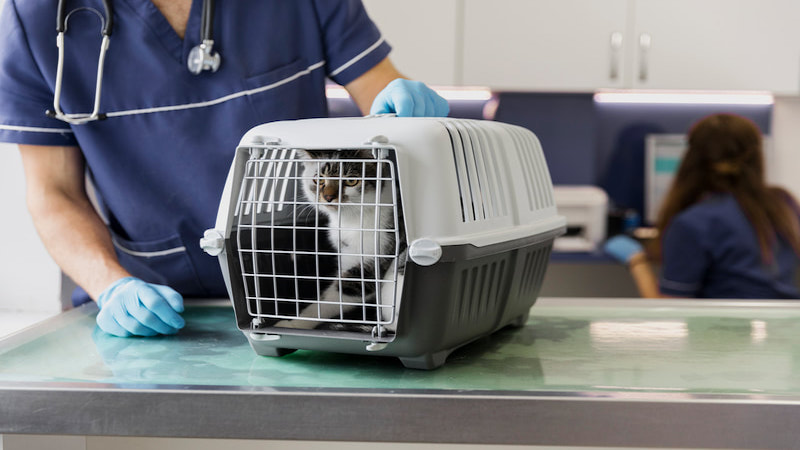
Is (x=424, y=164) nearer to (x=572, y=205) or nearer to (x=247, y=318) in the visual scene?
(x=247, y=318)

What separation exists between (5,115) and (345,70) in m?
0.54

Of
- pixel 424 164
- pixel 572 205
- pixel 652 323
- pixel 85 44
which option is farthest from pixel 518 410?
pixel 572 205

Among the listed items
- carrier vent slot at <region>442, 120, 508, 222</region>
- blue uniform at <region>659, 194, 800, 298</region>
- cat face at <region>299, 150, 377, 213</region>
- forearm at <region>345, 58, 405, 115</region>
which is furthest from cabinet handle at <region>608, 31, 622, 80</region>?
cat face at <region>299, 150, 377, 213</region>

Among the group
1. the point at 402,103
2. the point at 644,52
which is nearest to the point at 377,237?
the point at 402,103

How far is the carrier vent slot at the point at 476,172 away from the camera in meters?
0.78

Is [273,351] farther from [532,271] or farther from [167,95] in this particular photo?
[167,95]

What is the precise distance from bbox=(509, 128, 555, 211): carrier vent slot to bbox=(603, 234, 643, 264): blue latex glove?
2.04m

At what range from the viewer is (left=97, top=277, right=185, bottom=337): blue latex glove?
0.94 meters

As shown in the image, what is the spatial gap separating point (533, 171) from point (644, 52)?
226 centimetres

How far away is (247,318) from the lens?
33.2 inches

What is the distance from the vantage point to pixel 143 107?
3.92 ft

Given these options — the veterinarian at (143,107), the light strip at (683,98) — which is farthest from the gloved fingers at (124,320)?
the light strip at (683,98)

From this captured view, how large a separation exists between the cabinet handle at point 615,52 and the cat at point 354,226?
2.42 metres

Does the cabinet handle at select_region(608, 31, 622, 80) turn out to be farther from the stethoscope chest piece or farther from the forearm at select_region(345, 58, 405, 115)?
the stethoscope chest piece
